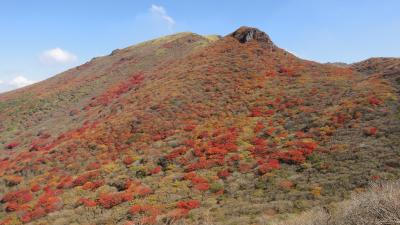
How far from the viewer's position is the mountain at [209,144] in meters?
25.7

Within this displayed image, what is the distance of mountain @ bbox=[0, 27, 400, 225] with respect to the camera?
84.2 ft

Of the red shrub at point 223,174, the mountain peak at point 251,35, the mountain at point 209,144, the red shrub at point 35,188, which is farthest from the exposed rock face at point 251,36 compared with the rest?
the red shrub at point 35,188

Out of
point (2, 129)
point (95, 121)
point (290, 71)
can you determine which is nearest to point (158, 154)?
point (95, 121)

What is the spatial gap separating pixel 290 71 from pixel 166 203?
37286mm

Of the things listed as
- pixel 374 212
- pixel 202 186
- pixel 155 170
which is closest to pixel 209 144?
pixel 155 170

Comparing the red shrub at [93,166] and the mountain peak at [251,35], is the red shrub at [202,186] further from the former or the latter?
the mountain peak at [251,35]

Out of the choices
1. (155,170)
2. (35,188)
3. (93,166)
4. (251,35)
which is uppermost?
(251,35)

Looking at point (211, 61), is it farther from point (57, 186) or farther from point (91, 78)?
point (57, 186)

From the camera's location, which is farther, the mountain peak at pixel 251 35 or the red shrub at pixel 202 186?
the mountain peak at pixel 251 35

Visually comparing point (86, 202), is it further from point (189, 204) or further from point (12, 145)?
point (12, 145)

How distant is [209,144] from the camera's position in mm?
37438

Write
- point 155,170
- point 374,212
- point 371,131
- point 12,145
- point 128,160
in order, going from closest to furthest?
point 374,212
point 371,131
point 155,170
point 128,160
point 12,145

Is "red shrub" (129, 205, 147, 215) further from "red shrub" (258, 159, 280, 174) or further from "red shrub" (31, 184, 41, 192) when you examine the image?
"red shrub" (31, 184, 41, 192)

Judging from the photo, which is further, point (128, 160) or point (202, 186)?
point (128, 160)
